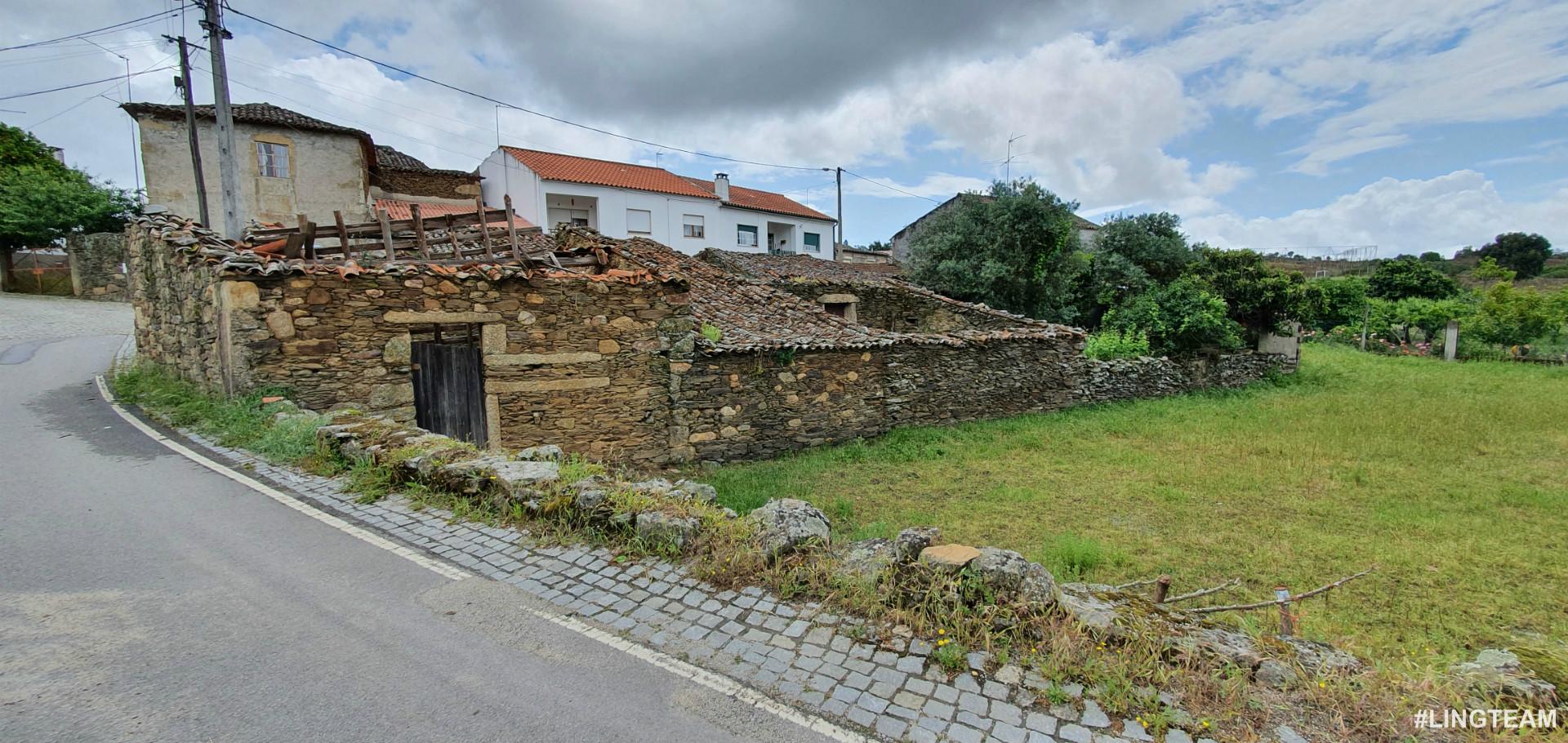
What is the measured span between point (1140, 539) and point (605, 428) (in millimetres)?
6846

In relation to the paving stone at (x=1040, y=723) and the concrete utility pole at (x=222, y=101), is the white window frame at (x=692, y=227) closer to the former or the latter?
the concrete utility pole at (x=222, y=101)

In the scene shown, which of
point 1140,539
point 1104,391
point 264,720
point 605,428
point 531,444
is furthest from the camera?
point 1104,391

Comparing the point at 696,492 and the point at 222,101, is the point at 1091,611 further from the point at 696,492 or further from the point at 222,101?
the point at 222,101

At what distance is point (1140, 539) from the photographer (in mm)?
6406

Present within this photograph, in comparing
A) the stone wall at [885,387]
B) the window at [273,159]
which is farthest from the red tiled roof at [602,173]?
the stone wall at [885,387]

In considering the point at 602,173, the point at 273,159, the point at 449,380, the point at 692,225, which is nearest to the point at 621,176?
the point at 602,173

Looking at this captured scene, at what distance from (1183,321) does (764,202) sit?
23.9m

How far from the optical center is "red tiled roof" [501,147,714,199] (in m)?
26.7

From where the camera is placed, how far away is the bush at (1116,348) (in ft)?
51.1

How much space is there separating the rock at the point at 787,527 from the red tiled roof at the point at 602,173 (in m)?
25.2

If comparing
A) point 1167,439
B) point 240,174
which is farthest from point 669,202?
point 1167,439

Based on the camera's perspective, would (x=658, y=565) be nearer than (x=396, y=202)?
Yes

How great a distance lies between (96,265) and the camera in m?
22.4

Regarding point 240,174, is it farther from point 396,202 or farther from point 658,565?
point 658,565
